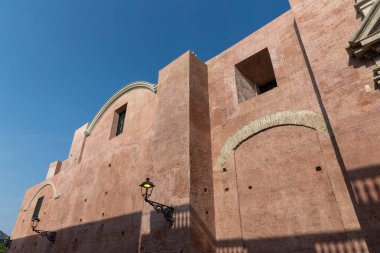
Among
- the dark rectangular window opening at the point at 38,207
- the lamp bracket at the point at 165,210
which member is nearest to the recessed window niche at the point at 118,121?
the lamp bracket at the point at 165,210

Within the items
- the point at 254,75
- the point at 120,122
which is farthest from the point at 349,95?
the point at 120,122

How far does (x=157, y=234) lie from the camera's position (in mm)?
6688

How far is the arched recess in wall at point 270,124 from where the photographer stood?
5873 millimetres

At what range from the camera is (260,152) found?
6.63 m

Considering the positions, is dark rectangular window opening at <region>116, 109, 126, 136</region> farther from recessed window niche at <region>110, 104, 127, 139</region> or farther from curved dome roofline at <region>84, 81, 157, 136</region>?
curved dome roofline at <region>84, 81, 157, 136</region>

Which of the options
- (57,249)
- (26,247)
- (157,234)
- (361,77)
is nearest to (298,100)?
(361,77)

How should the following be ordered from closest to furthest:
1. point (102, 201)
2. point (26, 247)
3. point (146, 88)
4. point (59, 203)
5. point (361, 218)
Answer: point (361, 218) → point (102, 201) → point (146, 88) → point (59, 203) → point (26, 247)

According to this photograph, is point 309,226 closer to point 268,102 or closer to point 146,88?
point 268,102

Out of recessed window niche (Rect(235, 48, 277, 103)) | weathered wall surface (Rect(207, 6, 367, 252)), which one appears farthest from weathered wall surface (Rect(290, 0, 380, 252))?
recessed window niche (Rect(235, 48, 277, 103))

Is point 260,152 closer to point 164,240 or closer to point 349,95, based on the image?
point 349,95

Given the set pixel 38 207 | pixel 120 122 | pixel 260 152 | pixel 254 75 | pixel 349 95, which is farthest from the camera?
pixel 38 207

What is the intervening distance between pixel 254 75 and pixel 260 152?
3.51 metres

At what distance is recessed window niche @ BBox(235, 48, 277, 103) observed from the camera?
27.1ft

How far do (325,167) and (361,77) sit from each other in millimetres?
1936
